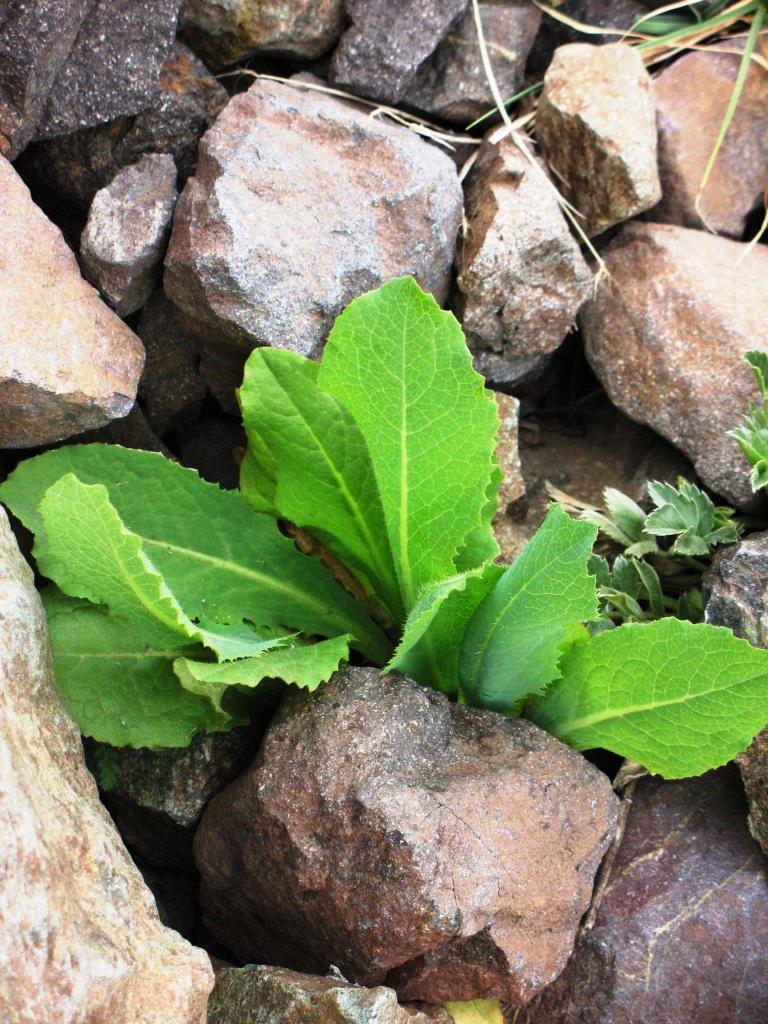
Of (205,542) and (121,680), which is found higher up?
(205,542)

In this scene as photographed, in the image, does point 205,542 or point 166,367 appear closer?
point 205,542

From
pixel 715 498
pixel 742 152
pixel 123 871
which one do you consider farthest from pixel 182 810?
pixel 742 152

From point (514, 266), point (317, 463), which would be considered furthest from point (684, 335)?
point (317, 463)

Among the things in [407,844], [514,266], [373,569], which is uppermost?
[514,266]

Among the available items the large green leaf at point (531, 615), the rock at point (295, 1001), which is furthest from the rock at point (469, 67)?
the rock at point (295, 1001)

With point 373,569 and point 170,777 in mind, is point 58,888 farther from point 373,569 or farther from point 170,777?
point 373,569
